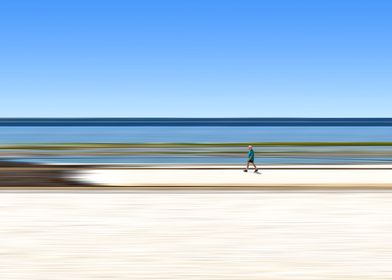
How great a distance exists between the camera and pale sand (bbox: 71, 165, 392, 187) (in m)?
22.0
